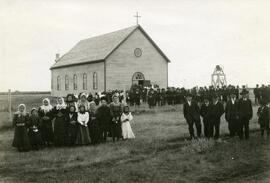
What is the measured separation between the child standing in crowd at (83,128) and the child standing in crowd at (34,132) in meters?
1.37

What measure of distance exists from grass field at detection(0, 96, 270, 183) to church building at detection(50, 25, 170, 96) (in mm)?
22522

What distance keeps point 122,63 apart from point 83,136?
2394 centimetres

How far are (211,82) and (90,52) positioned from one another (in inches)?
510

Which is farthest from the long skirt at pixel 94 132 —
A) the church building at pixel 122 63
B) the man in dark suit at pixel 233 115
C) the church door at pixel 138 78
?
the church door at pixel 138 78

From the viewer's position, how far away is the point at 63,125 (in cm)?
1520

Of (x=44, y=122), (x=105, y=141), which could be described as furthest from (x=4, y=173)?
(x=105, y=141)

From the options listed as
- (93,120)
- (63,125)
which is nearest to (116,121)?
(93,120)

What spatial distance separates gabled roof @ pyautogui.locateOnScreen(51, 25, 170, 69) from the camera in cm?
3906

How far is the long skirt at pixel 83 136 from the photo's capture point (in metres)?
15.3

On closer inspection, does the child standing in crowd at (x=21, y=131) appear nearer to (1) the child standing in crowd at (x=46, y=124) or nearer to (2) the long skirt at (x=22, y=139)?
(2) the long skirt at (x=22, y=139)

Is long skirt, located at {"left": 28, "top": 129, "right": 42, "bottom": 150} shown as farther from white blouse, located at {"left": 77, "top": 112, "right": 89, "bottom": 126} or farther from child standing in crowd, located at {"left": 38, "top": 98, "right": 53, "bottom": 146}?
white blouse, located at {"left": 77, "top": 112, "right": 89, "bottom": 126}

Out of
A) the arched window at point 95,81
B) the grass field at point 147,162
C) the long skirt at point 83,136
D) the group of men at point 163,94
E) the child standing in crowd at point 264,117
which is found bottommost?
the grass field at point 147,162

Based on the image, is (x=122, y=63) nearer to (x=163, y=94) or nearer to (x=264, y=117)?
(x=163, y=94)

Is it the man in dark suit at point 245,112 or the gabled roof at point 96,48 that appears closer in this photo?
the man in dark suit at point 245,112
